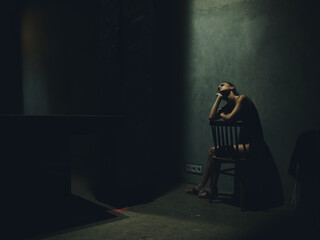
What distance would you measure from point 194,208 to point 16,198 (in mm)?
1646

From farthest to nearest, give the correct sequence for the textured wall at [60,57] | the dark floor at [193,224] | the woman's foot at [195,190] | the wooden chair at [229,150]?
the textured wall at [60,57], the woman's foot at [195,190], the wooden chair at [229,150], the dark floor at [193,224]

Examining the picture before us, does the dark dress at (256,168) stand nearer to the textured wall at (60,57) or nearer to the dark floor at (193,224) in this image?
the dark floor at (193,224)

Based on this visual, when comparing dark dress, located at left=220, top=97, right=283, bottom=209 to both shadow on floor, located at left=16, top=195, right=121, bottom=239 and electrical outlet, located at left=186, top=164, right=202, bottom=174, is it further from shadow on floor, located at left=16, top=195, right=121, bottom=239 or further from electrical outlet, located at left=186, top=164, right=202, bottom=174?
shadow on floor, located at left=16, top=195, right=121, bottom=239

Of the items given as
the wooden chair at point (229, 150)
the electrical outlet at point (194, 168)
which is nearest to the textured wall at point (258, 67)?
the electrical outlet at point (194, 168)

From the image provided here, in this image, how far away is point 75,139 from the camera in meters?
4.12

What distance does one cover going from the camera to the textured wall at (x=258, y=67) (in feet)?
9.95

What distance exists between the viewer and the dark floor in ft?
7.86

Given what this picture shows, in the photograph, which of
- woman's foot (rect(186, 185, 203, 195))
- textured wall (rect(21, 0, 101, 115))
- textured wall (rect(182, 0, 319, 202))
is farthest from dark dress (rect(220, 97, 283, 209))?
textured wall (rect(21, 0, 101, 115))

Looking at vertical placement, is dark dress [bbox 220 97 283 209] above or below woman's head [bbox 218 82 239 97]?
below

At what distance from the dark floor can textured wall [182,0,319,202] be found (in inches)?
22.8

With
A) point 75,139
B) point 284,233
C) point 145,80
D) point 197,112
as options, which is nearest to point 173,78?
point 197,112

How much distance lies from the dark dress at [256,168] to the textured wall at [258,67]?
0.34 ft

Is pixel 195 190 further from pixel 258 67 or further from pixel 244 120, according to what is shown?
pixel 258 67

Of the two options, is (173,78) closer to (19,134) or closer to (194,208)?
(194,208)
